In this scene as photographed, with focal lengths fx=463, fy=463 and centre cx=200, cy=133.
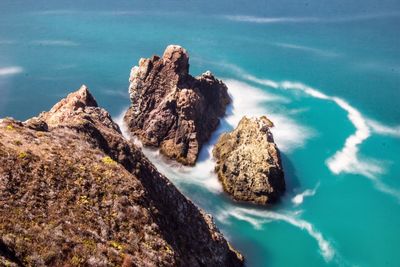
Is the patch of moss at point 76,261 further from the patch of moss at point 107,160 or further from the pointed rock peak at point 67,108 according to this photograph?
the pointed rock peak at point 67,108

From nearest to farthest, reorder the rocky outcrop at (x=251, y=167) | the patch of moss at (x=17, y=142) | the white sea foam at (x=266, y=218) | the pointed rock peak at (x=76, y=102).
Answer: the patch of moss at (x=17, y=142)
the pointed rock peak at (x=76, y=102)
the white sea foam at (x=266, y=218)
the rocky outcrop at (x=251, y=167)

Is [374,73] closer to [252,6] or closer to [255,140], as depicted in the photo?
[255,140]

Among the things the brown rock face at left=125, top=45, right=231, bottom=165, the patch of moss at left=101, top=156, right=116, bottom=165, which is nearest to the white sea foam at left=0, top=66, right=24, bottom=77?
the brown rock face at left=125, top=45, right=231, bottom=165

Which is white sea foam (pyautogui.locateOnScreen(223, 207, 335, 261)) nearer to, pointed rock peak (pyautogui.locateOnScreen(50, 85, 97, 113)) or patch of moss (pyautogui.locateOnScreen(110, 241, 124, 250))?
pointed rock peak (pyautogui.locateOnScreen(50, 85, 97, 113))

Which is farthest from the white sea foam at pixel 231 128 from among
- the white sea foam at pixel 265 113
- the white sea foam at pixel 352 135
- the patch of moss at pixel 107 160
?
the patch of moss at pixel 107 160

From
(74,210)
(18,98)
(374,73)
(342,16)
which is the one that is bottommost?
(74,210)

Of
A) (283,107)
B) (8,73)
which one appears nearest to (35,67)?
(8,73)
